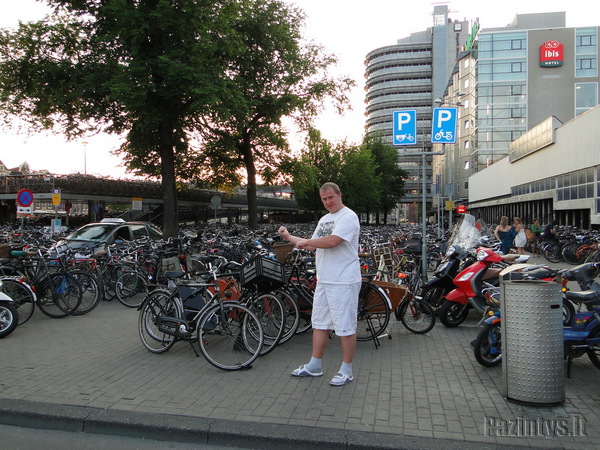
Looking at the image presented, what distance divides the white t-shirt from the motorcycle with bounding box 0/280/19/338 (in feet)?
14.4

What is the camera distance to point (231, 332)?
496cm

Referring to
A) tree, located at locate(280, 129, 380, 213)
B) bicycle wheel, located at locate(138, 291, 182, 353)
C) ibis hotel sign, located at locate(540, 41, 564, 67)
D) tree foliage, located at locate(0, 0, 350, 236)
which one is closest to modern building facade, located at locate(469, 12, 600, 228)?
ibis hotel sign, located at locate(540, 41, 564, 67)

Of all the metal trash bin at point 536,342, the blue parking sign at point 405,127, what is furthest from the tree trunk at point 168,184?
the metal trash bin at point 536,342

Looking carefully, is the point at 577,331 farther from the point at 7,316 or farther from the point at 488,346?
the point at 7,316

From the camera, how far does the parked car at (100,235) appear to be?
1159 cm

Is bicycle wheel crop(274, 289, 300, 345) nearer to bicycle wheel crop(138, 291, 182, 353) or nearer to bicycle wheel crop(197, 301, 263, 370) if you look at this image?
bicycle wheel crop(197, 301, 263, 370)

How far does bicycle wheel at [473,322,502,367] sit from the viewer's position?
470 cm

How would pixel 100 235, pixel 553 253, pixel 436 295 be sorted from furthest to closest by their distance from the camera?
pixel 553 253 < pixel 100 235 < pixel 436 295

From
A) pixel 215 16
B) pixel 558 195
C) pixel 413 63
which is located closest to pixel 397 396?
pixel 215 16

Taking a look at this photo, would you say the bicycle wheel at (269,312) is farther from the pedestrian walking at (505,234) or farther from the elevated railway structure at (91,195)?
the elevated railway structure at (91,195)

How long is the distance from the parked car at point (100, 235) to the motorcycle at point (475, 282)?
8.09 meters

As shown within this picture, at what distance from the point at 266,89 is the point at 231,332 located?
Answer: 20981 mm

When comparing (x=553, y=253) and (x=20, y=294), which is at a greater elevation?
(x=20, y=294)

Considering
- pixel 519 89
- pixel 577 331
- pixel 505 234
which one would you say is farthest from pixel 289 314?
pixel 519 89
